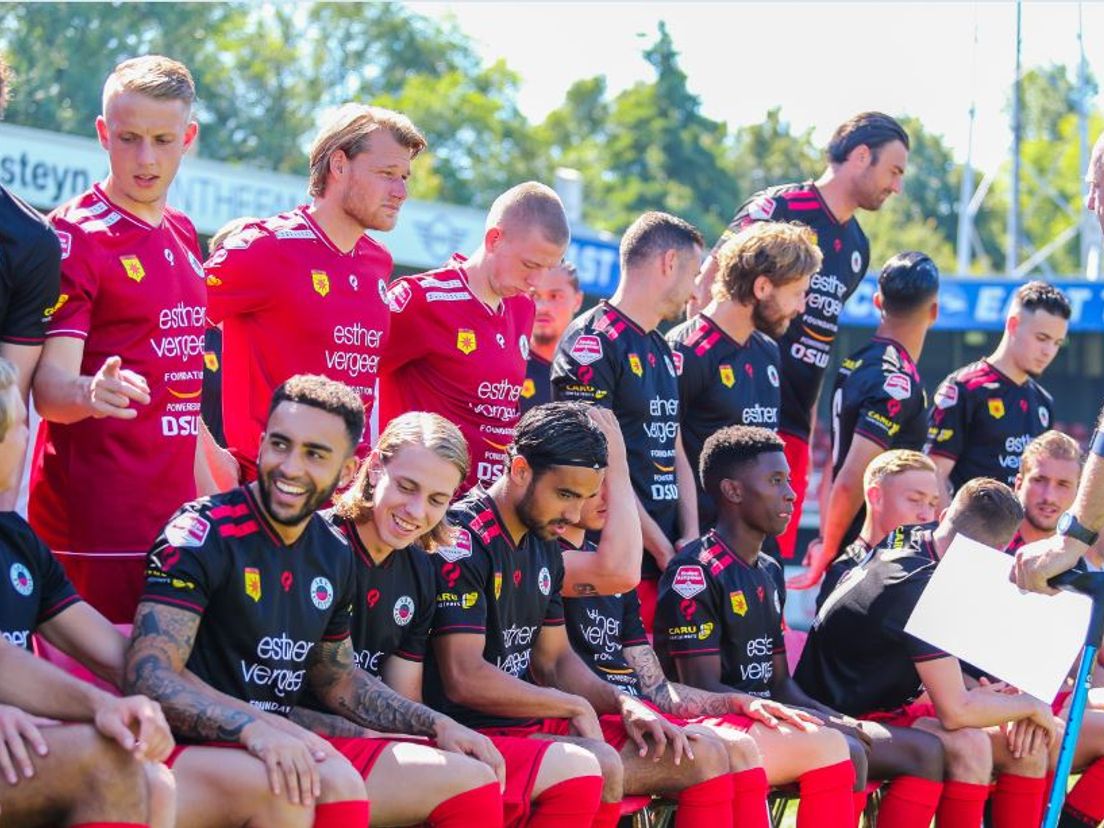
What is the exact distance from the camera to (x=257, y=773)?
3555mm

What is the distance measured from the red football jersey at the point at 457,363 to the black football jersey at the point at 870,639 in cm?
135

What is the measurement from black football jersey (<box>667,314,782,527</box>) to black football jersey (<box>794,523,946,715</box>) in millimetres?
640

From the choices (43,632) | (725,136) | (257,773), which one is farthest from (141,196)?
(725,136)

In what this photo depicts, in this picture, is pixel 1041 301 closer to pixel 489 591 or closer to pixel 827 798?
pixel 827 798

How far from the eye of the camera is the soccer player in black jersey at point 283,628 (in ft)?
11.9

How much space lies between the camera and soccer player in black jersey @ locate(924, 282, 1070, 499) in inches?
289

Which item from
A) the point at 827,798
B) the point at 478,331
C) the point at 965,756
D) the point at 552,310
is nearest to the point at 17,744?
the point at 478,331

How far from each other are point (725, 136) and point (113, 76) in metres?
48.2

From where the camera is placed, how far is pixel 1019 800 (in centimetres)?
552

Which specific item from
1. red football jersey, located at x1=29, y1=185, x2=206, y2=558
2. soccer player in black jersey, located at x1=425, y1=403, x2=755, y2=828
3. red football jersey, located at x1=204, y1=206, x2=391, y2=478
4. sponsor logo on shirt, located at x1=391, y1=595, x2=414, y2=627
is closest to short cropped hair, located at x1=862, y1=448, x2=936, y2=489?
soccer player in black jersey, located at x1=425, y1=403, x2=755, y2=828

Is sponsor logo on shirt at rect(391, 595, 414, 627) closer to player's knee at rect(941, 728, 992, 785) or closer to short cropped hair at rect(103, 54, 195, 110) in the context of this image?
short cropped hair at rect(103, 54, 195, 110)

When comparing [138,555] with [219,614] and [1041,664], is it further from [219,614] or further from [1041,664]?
[1041,664]

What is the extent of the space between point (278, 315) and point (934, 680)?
243 cm

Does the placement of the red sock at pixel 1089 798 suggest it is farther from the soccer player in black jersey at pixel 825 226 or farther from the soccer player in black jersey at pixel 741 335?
the soccer player in black jersey at pixel 741 335
